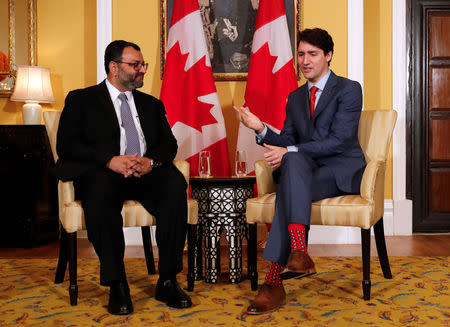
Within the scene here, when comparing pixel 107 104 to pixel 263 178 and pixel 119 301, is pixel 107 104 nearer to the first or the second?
pixel 263 178

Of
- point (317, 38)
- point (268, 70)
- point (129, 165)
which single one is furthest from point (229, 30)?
point (129, 165)

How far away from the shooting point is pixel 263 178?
273cm

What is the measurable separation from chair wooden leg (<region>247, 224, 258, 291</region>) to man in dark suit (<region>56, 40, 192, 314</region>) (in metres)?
0.38

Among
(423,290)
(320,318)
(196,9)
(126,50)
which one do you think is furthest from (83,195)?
(196,9)

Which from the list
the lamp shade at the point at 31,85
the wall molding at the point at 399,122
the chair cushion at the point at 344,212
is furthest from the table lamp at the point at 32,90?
the wall molding at the point at 399,122

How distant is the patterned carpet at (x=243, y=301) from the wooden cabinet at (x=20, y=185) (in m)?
0.80

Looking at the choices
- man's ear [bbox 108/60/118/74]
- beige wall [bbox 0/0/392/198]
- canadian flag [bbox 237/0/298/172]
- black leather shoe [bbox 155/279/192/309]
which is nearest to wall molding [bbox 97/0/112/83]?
beige wall [bbox 0/0/392/198]

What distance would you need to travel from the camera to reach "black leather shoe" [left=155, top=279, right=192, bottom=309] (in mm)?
2258

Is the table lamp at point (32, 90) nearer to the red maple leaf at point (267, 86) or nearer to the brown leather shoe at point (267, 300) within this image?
the red maple leaf at point (267, 86)

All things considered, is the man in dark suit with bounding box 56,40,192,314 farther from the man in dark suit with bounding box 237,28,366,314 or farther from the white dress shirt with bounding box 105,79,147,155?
the man in dark suit with bounding box 237,28,366,314

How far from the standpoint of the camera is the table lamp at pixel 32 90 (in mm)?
3943

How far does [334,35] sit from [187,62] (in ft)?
3.90

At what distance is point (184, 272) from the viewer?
2.97m

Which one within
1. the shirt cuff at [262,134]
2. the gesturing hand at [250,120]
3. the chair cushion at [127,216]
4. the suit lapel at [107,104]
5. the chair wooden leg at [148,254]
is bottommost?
the chair wooden leg at [148,254]
